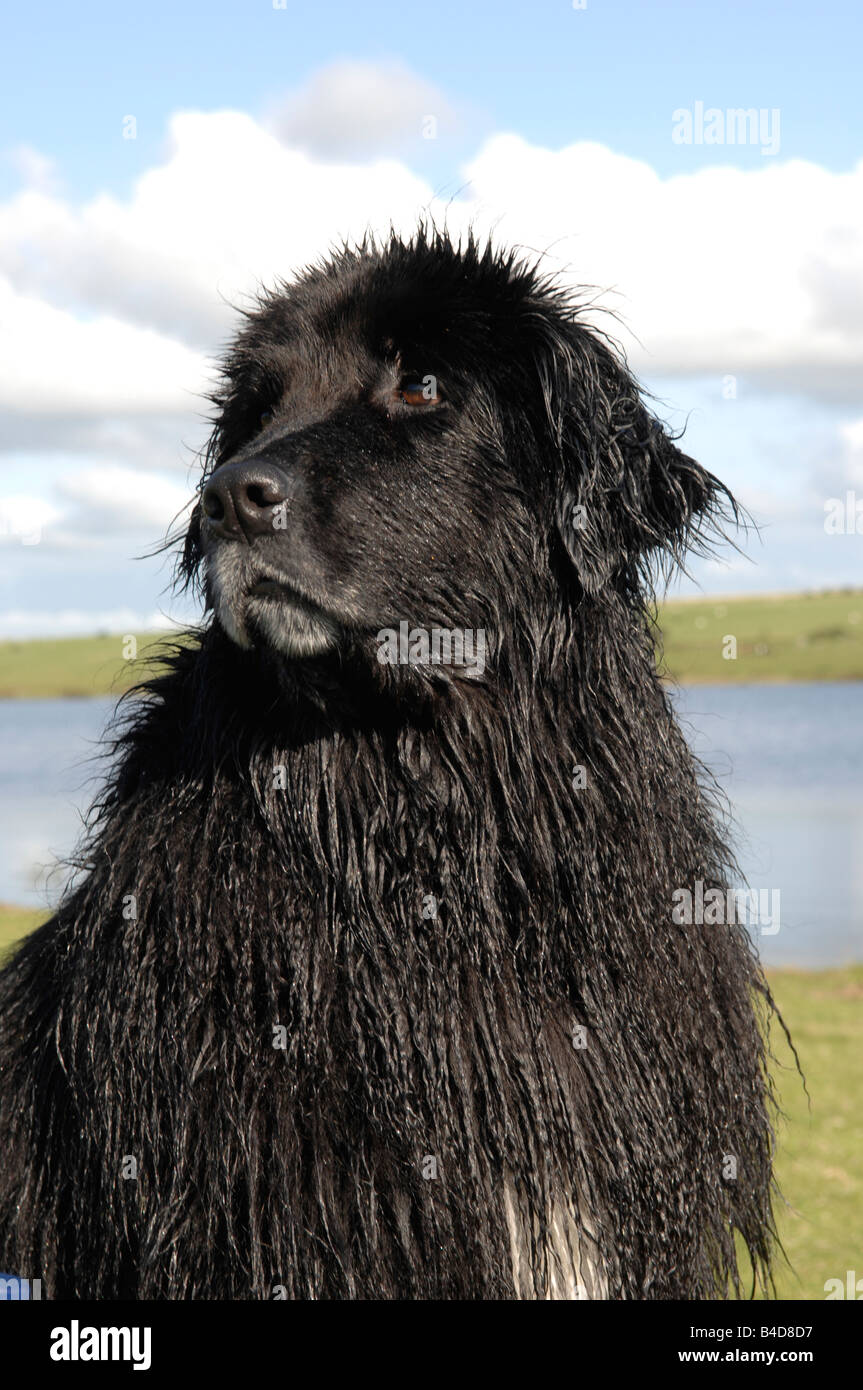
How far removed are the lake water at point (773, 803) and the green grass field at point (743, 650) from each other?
17.9ft

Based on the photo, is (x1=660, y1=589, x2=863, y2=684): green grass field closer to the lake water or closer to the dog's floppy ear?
the lake water

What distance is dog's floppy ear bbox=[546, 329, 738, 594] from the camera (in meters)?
3.21

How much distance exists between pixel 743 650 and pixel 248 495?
267 feet

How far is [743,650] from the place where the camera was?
268ft

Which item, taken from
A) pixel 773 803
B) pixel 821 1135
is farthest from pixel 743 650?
pixel 821 1135

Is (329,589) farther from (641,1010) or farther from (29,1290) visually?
(29,1290)

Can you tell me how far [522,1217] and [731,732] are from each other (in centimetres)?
5366

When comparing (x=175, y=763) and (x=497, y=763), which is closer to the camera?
(x=497, y=763)

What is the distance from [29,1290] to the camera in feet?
10.8

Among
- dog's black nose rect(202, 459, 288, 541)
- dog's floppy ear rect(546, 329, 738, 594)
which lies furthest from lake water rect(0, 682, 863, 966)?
dog's black nose rect(202, 459, 288, 541)

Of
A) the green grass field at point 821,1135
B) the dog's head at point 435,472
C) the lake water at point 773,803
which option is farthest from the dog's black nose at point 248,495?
the green grass field at point 821,1135

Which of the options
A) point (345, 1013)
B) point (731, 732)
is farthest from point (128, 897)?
point (731, 732)

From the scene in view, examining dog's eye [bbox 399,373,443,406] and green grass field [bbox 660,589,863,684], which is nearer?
dog's eye [bbox 399,373,443,406]
